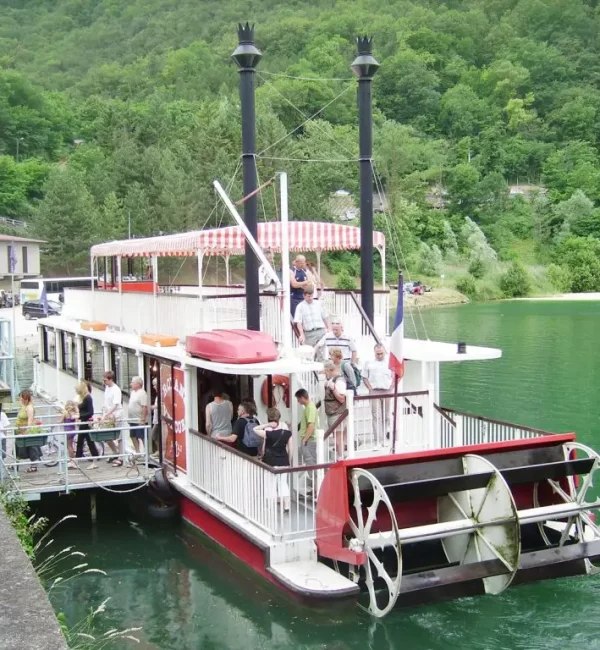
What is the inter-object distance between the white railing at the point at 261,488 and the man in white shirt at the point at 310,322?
2.25 m

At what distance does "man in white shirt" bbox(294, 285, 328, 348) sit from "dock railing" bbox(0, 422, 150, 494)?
2.84 m

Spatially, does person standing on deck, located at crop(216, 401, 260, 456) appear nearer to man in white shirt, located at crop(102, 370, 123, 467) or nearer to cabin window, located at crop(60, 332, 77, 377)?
man in white shirt, located at crop(102, 370, 123, 467)

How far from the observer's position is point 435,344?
47.7 feet

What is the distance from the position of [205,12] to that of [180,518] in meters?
195

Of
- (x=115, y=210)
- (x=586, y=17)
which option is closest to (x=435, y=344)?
(x=115, y=210)

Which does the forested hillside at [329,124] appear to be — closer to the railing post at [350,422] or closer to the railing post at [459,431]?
the railing post at [459,431]

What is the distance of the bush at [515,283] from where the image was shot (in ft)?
289

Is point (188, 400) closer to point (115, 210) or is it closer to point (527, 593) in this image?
point (527, 593)

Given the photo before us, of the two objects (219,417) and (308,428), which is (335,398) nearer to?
(308,428)

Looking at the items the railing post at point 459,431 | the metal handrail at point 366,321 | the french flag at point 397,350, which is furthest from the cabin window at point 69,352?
the french flag at point 397,350

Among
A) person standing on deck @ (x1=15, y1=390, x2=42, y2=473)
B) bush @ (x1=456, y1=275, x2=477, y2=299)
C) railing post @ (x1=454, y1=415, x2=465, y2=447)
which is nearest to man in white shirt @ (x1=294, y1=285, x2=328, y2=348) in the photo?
railing post @ (x1=454, y1=415, x2=465, y2=447)

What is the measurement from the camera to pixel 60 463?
13617 millimetres

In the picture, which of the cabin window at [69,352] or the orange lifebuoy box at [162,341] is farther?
the cabin window at [69,352]

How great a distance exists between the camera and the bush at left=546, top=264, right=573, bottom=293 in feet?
304
